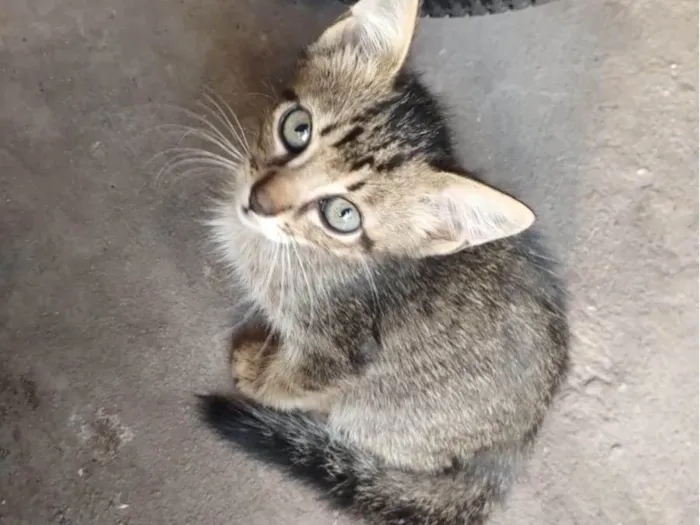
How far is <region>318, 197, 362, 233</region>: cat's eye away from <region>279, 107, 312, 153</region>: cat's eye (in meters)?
0.10

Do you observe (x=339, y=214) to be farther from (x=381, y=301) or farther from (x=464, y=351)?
(x=464, y=351)

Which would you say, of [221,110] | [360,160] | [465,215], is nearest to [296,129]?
[360,160]

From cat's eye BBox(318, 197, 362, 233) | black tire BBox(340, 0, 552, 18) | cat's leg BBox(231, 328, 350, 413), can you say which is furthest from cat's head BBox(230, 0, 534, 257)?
black tire BBox(340, 0, 552, 18)

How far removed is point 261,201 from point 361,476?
0.62m

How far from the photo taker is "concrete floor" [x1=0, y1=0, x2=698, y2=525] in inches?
69.1

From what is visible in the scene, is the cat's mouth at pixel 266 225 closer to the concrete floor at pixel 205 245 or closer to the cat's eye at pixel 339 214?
the cat's eye at pixel 339 214

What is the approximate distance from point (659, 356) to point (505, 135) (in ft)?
2.01

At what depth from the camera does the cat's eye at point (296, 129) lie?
1387mm

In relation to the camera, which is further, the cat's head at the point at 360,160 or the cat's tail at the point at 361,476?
the cat's tail at the point at 361,476

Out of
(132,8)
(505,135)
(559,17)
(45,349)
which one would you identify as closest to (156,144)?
(132,8)

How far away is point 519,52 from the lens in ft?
6.32

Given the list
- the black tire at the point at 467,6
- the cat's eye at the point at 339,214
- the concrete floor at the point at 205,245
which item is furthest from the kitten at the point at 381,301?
the black tire at the point at 467,6

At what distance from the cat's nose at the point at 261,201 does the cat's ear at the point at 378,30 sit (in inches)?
11.6

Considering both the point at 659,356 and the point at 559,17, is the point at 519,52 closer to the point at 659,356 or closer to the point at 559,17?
the point at 559,17
